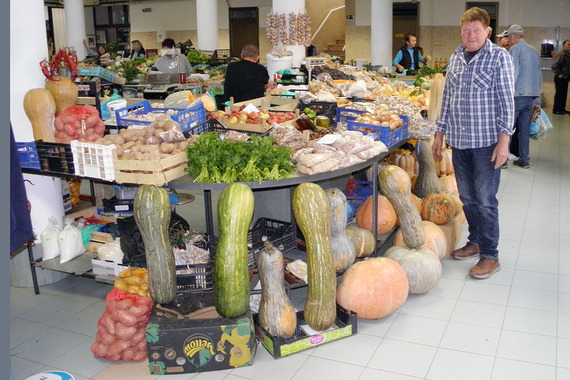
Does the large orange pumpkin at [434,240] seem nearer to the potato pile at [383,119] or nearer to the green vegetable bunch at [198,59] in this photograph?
the potato pile at [383,119]

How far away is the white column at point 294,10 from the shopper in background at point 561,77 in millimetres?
6508

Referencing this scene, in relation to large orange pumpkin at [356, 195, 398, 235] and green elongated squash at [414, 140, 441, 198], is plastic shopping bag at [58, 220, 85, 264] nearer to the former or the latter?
large orange pumpkin at [356, 195, 398, 235]

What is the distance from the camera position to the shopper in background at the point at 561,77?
1419cm

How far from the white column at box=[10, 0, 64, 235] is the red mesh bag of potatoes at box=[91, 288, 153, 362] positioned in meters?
1.65

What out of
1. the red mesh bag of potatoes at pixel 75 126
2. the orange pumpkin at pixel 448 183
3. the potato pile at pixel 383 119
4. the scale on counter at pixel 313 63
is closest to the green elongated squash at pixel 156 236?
the red mesh bag of potatoes at pixel 75 126

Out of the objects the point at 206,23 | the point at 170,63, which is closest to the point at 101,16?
the point at 206,23

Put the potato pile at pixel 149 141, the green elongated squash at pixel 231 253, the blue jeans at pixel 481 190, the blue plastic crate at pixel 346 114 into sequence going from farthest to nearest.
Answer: the blue plastic crate at pixel 346 114, the blue jeans at pixel 481 190, the potato pile at pixel 149 141, the green elongated squash at pixel 231 253

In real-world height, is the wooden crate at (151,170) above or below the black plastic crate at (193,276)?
above

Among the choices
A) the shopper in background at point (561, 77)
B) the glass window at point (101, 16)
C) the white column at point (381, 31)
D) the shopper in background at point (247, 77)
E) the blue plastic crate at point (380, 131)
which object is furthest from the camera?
the glass window at point (101, 16)

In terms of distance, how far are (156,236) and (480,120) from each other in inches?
103

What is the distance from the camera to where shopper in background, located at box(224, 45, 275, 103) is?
7.96 meters

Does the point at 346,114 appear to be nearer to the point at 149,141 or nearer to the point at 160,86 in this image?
the point at 149,141

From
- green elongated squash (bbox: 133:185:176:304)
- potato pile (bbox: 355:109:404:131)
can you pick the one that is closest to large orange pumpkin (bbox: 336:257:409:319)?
green elongated squash (bbox: 133:185:176:304)

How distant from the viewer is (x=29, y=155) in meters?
4.61
